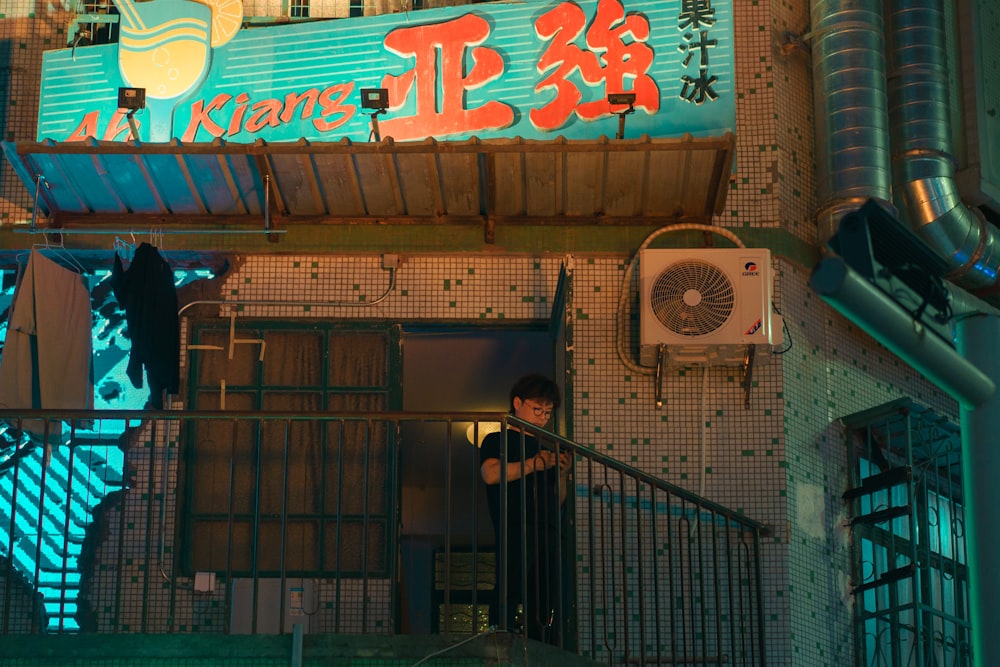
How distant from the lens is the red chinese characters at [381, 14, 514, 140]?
35.1 ft

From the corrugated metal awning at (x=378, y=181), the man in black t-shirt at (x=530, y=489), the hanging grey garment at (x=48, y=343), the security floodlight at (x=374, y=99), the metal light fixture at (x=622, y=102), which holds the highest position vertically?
the security floodlight at (x=374, y=99)

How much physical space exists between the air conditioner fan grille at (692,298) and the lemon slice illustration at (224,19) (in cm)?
380

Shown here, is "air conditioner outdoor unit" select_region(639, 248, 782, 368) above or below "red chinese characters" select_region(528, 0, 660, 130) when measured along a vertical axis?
A: below

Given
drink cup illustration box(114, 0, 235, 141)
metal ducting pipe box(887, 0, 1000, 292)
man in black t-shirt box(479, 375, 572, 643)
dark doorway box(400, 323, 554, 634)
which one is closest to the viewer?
man in black t-shirt box(479, 375, 572, 643)

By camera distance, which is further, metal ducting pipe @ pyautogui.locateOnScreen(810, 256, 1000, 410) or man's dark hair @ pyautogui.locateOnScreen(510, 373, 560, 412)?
man's dark hair @ pyautogui.locateOnScreen(510, 373, 560, 412)

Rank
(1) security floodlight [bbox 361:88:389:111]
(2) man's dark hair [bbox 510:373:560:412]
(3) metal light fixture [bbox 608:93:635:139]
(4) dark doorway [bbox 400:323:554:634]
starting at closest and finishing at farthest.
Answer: (2) man's dark hair [bbox 510:373:560:412], (3) metal light fixture [bbox 608:93:635:139], (1) security floodlight [bbox 361:88:389:111], (4) dark doorway [bbox 400:323:554:634]

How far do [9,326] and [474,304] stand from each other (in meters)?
3.24

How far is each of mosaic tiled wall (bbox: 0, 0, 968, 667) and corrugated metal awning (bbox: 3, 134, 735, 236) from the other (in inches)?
12.8

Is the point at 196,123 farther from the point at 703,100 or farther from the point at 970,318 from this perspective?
the point at 970,318

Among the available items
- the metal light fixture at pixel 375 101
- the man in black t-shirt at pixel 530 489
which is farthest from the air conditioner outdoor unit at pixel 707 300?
the metal light fixture at pixel 375 101

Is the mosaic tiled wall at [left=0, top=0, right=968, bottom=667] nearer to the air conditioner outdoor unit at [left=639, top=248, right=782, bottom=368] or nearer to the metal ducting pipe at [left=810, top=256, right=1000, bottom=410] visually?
the air conditioner outdoor unit at [left=639, top=248, right=782, bottom=368]

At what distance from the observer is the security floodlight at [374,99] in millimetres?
9852

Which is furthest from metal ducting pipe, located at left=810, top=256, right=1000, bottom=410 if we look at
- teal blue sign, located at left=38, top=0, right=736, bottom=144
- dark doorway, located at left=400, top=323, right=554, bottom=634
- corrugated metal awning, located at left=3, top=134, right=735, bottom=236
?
dark doorway, located at left=400, top=323, right=554, bottom=634

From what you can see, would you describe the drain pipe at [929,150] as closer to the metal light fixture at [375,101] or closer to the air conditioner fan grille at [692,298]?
the air conditioner fan grille at [692,298]
